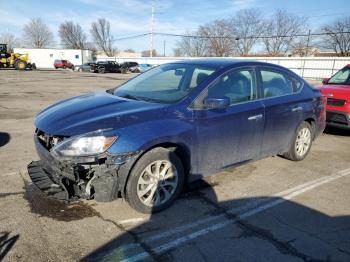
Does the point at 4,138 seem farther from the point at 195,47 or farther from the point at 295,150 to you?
the point at 195,47

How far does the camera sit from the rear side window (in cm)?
493

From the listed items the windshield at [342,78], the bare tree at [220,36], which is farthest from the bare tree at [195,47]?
the windshield at [342,78]

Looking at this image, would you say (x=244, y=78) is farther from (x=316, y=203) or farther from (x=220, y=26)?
(x=220, y=26)

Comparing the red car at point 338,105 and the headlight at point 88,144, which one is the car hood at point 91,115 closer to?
the headlight at point 88,144

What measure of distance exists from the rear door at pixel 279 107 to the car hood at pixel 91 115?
1791mm

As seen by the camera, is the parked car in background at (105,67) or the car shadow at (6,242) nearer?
the car shadow at (6,242)

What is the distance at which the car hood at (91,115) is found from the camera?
3.45 metres

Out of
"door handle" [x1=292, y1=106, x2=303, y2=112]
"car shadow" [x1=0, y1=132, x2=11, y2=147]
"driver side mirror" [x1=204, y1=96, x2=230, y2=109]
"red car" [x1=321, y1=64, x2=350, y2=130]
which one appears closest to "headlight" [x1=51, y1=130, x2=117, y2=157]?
"driver side mirror" [x1=204, y1=96, x2=230, y2=109]

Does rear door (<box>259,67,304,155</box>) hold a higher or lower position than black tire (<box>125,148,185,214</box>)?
higher

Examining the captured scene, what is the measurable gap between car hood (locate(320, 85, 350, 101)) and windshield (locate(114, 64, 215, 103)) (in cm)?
458

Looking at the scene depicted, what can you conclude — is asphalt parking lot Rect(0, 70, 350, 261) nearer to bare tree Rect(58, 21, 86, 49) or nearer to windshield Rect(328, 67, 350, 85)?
windshield Rect(328, 67, 350, 85)

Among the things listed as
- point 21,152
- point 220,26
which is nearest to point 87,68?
point 220,26

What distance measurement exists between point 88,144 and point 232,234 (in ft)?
5.58

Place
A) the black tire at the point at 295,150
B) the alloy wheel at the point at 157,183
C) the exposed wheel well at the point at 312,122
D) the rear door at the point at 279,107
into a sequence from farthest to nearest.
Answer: the exposed wheel well at the point at 312,122 → the black tire at the point at 295,150 → the rear door at the point at 279,107 → the alloy wheel at the point at 157,183
